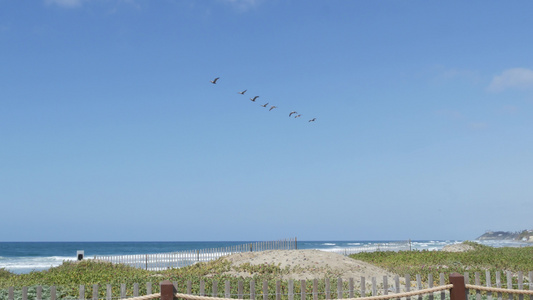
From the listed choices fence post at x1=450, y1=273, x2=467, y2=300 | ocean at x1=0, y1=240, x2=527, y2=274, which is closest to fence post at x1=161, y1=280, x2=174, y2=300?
fence post at x1=450, y1=273, x2=467, y2=300

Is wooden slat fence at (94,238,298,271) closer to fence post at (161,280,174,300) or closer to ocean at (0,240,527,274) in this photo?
ocean at (0,240,527,274)

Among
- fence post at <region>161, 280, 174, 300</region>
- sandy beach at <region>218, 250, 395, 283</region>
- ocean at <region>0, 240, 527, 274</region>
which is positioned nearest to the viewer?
fence post at <region>161, 280, 174, 300</region>

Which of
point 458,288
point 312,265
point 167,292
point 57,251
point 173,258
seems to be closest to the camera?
point 167,292

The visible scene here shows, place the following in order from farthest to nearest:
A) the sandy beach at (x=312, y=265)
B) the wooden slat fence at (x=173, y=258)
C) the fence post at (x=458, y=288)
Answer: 1. the wooden slat fence at (x=173, y=258)
2. the sandy beach at (x=312, y=265)
3. the fence post at (x=458, y=288)

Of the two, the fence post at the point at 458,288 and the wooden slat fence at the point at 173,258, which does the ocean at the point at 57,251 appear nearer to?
the wooden slat fence at the point at 173,258

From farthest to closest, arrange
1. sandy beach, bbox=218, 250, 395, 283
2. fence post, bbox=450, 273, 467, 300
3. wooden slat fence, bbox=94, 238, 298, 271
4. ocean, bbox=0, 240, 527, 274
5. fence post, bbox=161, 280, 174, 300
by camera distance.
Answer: ocean, bbox=0, 240, 527, 274 < wooden slat fence, bbox=94, 238, 298, 271 < sandy beach, bbox=218, 250, 395, 283 < fence post, bbox=450, 273, 467, 300 < fence post, bbox=161, 280, 174, 300

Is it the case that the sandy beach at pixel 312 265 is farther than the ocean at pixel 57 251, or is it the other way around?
the ocean at pixel 57 251

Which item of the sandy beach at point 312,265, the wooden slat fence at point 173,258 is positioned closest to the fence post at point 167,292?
the sandy beach at point 312,265

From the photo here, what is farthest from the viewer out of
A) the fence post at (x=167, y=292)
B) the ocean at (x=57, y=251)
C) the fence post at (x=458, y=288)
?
the ocean at (x=57, y=251)

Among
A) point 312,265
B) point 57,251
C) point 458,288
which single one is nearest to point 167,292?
point 458,288

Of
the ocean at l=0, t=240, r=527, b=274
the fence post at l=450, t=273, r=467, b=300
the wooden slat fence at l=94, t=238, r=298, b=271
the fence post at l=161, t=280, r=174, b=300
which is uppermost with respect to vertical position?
the fence post at l=161, t=280, r=174, b=300

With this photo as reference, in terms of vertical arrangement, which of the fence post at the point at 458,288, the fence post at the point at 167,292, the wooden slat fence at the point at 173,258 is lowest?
the wooden slat fence at the point at 173,258

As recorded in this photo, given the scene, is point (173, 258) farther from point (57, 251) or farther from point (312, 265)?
point (57, 251)

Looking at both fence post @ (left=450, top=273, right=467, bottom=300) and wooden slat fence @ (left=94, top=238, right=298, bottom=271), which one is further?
wooden slat fence @ (left=94, top=238, right=298, bottom=271)
